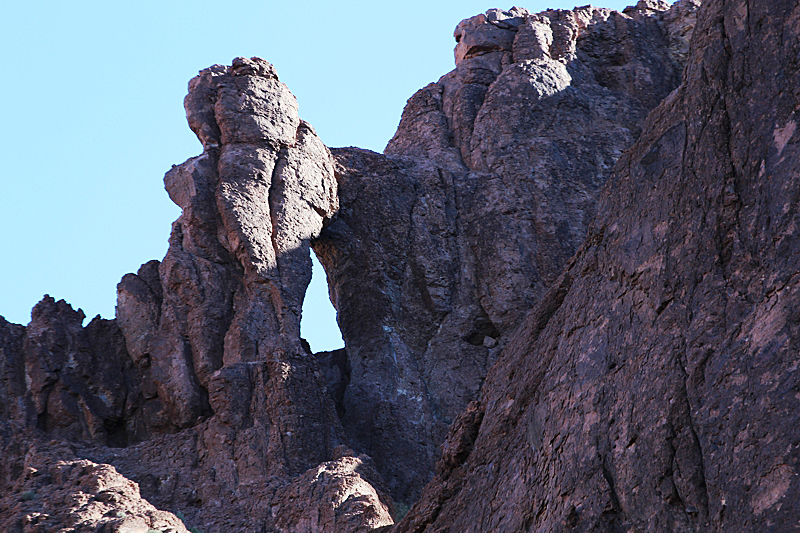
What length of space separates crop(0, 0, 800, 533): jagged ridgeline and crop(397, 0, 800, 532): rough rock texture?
0.14 ft

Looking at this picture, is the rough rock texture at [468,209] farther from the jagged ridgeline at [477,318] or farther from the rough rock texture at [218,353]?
the rough rock texture at [218,353]

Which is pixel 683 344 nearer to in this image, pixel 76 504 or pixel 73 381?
pixel 76 504

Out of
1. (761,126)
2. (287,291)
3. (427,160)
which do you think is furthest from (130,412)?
(761,126)

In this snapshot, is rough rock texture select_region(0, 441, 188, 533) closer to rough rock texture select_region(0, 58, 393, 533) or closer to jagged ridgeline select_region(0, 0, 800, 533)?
jagged ridgeline select_region(0, 0, 800, 533)

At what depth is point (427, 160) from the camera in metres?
36.2

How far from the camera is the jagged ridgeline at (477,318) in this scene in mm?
13898

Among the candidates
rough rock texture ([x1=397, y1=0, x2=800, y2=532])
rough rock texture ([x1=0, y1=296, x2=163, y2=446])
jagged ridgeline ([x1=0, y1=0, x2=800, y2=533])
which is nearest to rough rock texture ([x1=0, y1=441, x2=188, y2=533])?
jagged ridgeline ([x1=0, y1=0, x2=800, y2=533])

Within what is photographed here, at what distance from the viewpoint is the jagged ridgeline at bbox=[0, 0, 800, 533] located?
1390cm

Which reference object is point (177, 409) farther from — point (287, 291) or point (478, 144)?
point (478, 144)

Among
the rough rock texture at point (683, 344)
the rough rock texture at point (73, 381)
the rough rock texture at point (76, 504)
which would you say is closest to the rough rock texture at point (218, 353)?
the rough rock texture at point (73, 381)

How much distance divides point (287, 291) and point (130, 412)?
5.21 m

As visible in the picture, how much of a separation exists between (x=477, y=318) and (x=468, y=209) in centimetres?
373

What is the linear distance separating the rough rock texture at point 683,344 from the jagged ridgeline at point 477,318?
1.6 inches

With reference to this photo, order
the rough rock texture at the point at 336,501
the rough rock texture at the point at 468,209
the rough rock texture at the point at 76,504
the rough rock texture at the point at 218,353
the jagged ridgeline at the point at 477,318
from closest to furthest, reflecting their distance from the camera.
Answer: the jagged ridgeline at the point at 477,318, the rough rock texture at the point at 76,504, the rough rock texture at the point at 336,501, the rough rock texture at the point at 218,353, the rough rock texture at the point at 468,209
